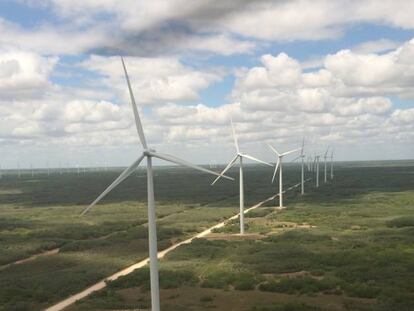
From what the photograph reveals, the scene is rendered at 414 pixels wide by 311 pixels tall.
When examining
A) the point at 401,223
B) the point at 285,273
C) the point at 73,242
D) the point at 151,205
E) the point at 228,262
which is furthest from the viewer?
the point at 401,223

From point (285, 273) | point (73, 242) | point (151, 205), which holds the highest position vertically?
point (151, 205)

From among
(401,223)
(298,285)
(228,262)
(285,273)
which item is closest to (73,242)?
(228,262)

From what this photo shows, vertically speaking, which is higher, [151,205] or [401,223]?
[151,205]

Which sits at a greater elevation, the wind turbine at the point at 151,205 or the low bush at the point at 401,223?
the wind turbine at the point at 151,205

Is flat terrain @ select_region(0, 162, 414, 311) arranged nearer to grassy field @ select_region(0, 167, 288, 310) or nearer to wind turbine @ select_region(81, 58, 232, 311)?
grassy field @ select_region(0, 167, 288, 310)

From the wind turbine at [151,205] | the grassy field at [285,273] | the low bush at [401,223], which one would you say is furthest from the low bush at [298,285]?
the low bush at [401,223]

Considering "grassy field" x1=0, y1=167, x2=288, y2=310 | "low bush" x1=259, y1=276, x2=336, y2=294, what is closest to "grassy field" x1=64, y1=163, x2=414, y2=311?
"low bush" x1=259, y1=276, x2=336, y2=294

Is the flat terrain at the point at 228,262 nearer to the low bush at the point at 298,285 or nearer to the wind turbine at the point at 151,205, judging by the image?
the low bush at the point at 298,285

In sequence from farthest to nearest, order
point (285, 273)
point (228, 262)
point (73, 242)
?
point (73, 242), point (228, 262), point (285, 273)

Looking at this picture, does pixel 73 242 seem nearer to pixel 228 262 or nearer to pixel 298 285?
pixel 228 262
